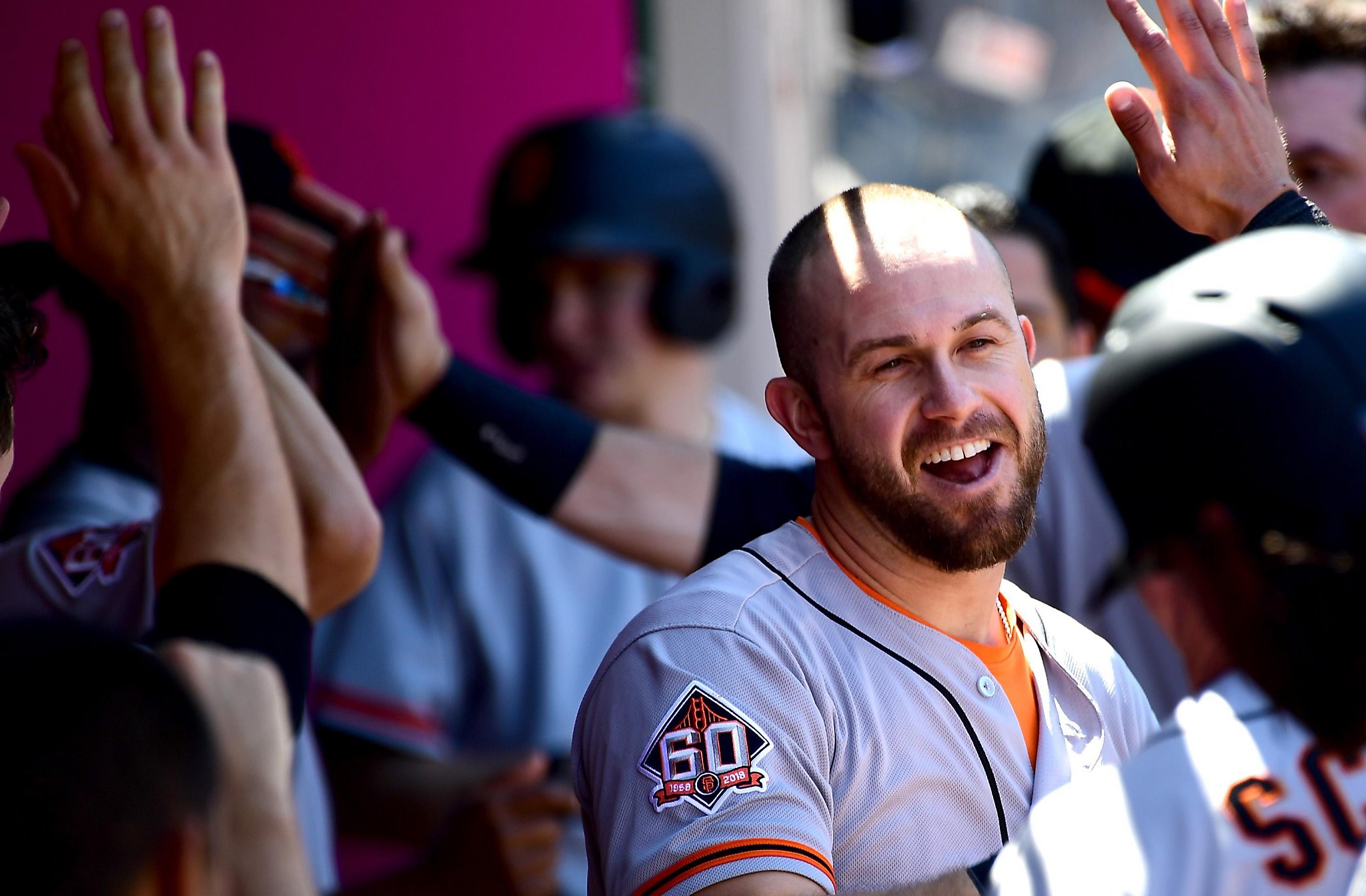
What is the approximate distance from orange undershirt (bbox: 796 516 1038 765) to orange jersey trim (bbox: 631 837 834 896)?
1.12 feet

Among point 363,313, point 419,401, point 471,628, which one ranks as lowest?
point 471,628

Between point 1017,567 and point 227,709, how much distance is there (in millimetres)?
1506

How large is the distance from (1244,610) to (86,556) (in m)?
1.41

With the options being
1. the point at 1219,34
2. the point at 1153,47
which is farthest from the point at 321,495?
the point at 1219,34

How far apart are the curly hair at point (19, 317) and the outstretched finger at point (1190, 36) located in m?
1.48

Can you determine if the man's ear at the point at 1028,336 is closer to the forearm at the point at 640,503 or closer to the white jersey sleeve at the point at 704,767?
the white jersey sleeve at the point at 704,767

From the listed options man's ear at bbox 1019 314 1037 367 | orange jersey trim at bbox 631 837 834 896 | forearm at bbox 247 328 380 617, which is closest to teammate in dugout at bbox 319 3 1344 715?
forearm at bbox 247 328 380 617

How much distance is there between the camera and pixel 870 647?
1661 mm

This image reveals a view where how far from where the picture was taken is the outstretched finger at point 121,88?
1780 millimetres

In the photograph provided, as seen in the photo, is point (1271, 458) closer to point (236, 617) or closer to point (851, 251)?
point (851, 251)

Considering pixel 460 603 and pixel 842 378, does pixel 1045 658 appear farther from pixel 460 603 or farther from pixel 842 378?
pixel 460 603

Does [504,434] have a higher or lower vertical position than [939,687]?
lower

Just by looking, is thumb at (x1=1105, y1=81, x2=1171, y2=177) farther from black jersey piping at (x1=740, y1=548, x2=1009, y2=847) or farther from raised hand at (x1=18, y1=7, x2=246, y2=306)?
raised hand at (x1=18, y1=7, x2=246, y2=306)

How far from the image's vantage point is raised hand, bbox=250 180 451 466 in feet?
7.75
